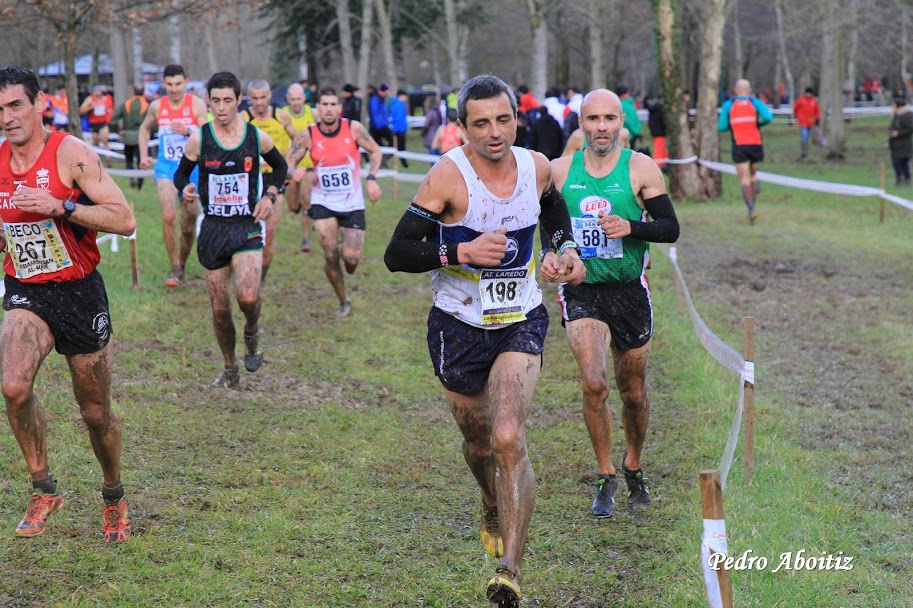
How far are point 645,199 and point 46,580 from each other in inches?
143

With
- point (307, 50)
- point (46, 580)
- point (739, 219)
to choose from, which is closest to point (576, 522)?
point (46, 580)

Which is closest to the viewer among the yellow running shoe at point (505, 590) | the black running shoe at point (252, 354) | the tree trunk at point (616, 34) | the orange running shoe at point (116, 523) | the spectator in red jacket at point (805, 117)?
the yellow running shoe at point (505, 590)

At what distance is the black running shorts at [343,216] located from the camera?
36.6 ft

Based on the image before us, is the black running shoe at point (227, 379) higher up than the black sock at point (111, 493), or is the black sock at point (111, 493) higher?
the black sock at point (111, 493)

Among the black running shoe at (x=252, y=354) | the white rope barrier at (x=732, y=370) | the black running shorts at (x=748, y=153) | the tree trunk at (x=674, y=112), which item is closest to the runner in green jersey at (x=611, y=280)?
the white rope barrier at (x=732, y=370)

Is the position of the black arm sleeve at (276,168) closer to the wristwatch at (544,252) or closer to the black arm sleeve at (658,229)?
the black arm sleeve at (658,229)

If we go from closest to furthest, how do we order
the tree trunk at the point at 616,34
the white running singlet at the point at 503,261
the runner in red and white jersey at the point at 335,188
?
the white running singlet at the point at 503,261 < the runner in red and white jersey at the point at 335,188 < the tree trunk at the point at 616,34

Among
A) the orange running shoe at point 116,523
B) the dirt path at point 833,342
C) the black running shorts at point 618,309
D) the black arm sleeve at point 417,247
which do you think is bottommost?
the dirt path at point 833,342

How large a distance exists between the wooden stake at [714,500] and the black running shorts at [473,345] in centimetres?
144

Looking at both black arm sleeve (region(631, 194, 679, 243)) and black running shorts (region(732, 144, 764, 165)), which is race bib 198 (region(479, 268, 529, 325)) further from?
black running shorts (region(732, 144, 764, 165))

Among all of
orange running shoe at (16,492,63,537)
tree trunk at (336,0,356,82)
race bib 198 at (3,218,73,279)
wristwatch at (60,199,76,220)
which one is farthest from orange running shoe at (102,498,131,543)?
tree trunk at (336,0,356,82)

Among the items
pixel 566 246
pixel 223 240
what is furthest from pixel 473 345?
pixel 223 240

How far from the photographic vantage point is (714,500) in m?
3.30

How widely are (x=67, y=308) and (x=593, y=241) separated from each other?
2.79 metres
